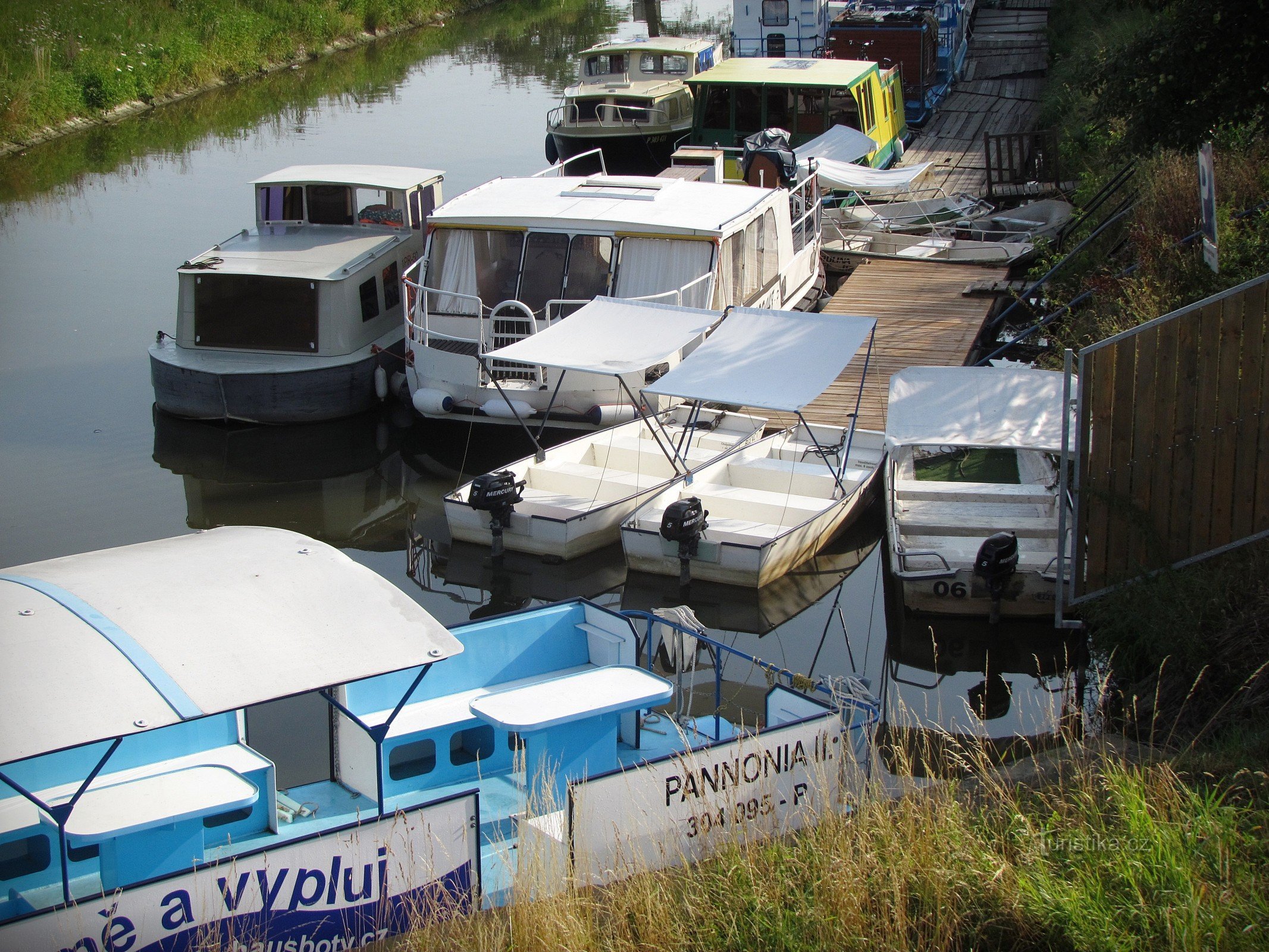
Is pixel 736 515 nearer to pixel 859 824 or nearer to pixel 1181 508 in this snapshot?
pixel 1181 508

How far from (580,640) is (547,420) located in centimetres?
519

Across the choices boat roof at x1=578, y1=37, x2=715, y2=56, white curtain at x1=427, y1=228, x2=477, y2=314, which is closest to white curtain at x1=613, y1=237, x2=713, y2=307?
white curtain at x1=427, y1=228, x2=477, y2=314

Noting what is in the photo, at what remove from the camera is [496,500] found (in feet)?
37.1

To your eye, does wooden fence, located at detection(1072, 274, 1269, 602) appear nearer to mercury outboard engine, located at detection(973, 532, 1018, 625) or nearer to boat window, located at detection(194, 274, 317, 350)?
mercury outboard engine, located at detection(973, 532, 1018, 625)

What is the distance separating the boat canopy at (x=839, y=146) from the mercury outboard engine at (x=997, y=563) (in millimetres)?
13110

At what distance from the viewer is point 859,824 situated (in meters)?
5.41

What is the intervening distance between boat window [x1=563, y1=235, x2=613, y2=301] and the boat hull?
8.57 feet

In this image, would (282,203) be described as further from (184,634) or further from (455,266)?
(184,634)

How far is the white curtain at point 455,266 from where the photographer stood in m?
14.5

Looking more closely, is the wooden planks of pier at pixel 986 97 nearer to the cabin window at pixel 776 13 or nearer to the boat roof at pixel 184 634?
the cabin window at pixel 776 13

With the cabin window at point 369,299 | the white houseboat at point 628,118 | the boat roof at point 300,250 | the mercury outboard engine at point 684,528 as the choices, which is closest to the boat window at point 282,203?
the boat roof at point 300,250

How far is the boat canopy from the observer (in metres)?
22.0

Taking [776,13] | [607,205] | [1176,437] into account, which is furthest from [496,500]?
[776,13]

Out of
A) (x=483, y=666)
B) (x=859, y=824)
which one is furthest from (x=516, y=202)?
(x=859, y=824)
